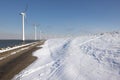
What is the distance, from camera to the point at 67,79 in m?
13.2

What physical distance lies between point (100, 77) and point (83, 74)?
5.60 feet

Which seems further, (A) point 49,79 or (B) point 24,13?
(B) point 24,13

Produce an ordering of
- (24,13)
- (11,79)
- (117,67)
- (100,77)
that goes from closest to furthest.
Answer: (100,77), (11,79), (117,67), (24,13)

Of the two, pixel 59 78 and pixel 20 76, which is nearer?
pixel 59 78

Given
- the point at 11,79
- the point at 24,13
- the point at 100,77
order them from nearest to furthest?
the point at 100,77
the point at 11,79
the point at 24,13

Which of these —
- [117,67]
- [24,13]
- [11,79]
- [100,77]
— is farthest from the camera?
[24,13]

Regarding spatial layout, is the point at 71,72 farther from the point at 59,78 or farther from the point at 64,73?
the point at 59,78

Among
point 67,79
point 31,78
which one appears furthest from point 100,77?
point 31,78

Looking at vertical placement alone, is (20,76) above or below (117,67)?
below

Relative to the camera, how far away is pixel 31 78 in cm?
1454

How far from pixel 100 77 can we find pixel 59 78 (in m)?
2.81

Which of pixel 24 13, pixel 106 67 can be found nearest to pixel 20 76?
pixel 106 67

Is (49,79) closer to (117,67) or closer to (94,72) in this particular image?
(94,72)

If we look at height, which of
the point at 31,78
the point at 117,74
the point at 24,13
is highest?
the point at 24,13
